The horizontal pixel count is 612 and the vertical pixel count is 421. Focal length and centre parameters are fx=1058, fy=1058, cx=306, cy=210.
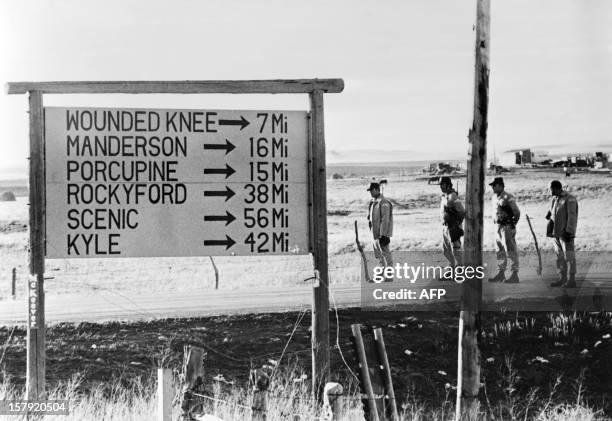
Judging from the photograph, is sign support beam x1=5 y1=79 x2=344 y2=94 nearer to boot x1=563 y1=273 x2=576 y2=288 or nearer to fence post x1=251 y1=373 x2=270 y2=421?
fence post x1=251 y1=373 x2=270 y2=421

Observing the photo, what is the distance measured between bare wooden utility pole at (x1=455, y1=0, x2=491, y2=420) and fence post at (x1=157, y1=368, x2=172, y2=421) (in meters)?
2.76

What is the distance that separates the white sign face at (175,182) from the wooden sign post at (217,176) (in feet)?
0.06

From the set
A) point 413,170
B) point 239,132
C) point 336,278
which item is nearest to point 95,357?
point 239,132

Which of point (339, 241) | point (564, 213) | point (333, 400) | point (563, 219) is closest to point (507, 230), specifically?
point (563, 219)

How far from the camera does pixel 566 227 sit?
17641 mm

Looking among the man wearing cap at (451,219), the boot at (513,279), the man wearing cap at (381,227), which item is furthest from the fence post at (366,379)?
the boot at (513,279)

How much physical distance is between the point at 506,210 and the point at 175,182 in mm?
10997

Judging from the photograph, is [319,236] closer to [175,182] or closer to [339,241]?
[175,182]

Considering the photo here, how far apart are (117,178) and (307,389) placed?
3554 mm

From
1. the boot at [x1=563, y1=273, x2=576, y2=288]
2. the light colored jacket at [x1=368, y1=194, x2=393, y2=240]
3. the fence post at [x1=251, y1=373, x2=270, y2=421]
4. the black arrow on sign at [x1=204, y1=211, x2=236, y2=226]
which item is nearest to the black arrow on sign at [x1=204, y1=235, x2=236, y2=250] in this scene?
the black arrow on sign at [x1=204, y1=211, x2=236, y2=226]

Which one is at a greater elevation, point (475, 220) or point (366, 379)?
point (475, 220)

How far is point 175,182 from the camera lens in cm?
925

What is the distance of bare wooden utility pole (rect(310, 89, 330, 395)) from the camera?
366 inches

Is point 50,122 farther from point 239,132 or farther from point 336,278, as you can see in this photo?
point 336,278
